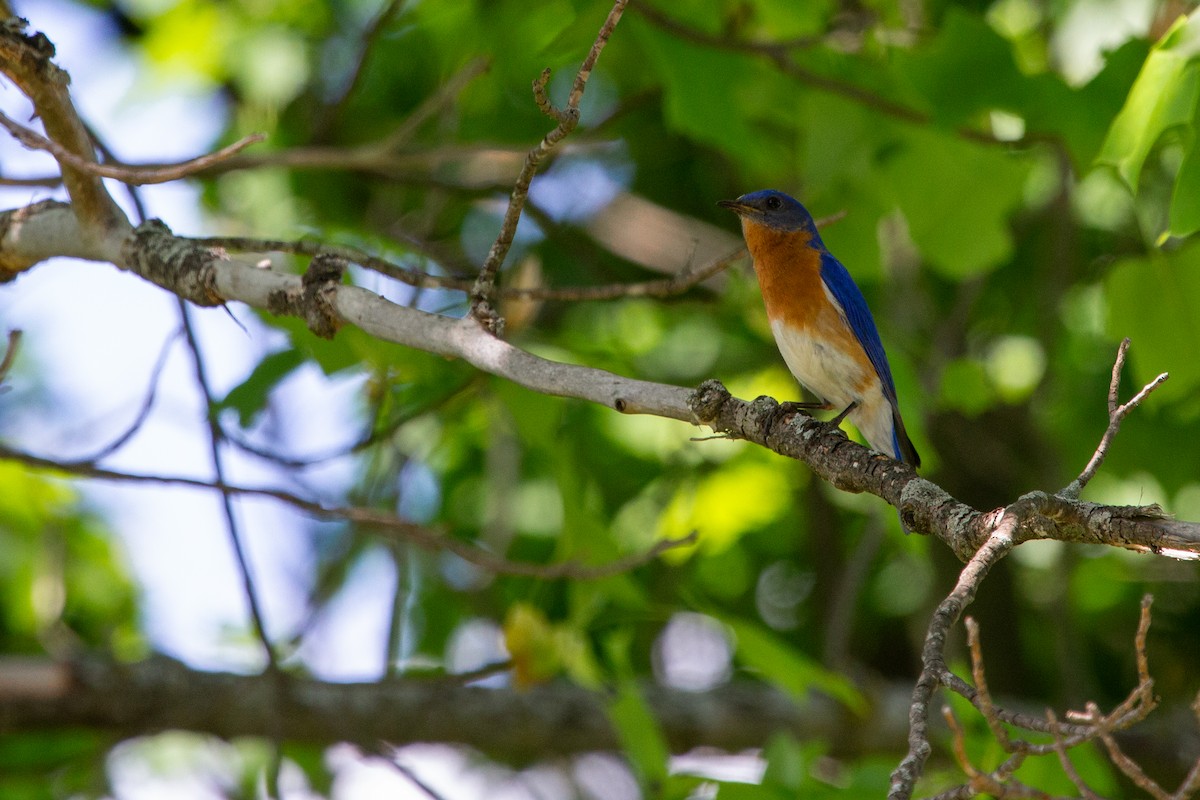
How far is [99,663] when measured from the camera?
18.0ft

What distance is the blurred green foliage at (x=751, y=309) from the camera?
434 cm

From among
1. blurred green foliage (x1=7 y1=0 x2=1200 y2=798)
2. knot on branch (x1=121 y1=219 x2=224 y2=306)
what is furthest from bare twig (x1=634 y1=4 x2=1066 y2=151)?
knot on branch (x1=121 y1=219 x2=224 y2=306)

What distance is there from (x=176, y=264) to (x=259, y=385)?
3.82ft

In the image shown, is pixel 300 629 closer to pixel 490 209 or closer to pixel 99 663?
pixel 99 663

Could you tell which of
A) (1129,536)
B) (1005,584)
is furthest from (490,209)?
(1129,536)

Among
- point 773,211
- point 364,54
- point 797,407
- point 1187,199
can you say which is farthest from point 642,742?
point 364,54

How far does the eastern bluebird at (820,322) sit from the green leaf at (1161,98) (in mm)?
1507

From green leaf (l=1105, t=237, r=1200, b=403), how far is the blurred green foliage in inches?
0.4

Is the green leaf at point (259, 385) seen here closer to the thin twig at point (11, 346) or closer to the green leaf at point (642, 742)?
the thin twig at point (11, 346)

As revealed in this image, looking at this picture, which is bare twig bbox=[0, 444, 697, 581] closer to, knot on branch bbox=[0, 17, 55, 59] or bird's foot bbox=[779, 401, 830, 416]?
bird's foot bbox=[779, 401, 830, 416]

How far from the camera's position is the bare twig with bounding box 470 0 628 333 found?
96.2 inches

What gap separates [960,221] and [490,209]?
10.8 ft

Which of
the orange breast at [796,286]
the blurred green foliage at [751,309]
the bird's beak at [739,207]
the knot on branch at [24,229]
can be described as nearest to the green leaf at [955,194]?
the blurred green foliage at [751,309]

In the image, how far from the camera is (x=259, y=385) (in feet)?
13.9
